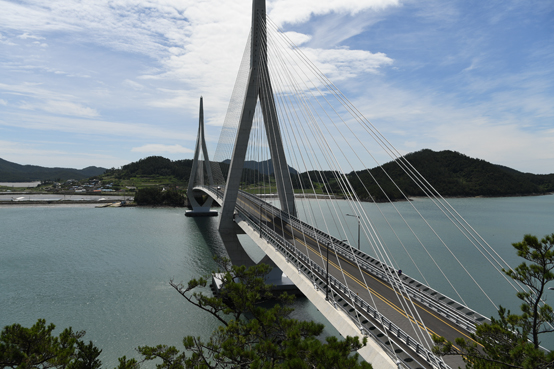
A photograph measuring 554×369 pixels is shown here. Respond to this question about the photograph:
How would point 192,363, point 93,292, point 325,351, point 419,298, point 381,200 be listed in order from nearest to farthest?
point 325,351 < point 192,363 < point 419,298 < point 93,292 < point 381,200

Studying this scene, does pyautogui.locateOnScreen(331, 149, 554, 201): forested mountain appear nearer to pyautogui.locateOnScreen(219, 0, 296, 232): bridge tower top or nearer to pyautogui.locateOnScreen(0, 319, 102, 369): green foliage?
pyautogui.locateOnScreen(219, 0, 296, 232): bridge tower top

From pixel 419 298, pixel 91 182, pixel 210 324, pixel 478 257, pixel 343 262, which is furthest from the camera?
pixel 91 182

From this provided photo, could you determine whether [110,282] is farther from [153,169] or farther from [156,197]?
[153,169]

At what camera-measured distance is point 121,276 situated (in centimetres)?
2559

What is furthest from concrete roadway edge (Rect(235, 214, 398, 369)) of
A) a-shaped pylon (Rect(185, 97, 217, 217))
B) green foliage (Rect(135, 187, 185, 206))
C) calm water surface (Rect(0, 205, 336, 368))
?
green foliage (Rect(135, 187, 185, 206))

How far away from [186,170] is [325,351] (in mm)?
159801

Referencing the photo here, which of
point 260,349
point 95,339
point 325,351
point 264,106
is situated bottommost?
point 95,339

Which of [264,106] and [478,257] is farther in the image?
[478,257]

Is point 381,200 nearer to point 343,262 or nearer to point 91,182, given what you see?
point 343,262

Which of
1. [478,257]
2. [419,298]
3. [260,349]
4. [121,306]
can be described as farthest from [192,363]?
[478,257]

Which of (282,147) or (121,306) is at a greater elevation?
(282,147)

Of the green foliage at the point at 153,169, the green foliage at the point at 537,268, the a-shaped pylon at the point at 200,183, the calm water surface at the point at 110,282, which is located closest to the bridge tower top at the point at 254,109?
the calm water surface at the point at 110,282

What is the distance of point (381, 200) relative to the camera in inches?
3866

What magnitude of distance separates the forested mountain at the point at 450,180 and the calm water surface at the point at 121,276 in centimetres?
5511
